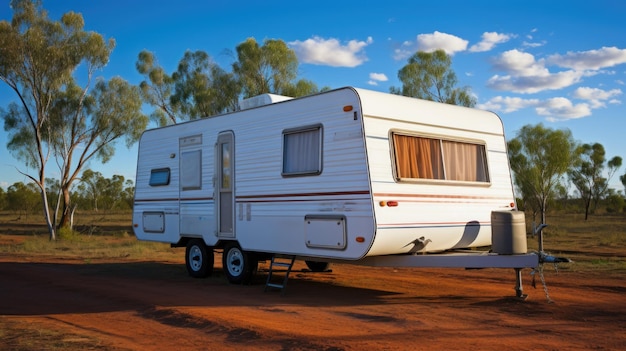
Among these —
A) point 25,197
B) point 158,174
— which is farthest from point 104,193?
point 158,174

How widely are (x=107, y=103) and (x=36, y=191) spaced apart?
3005cm

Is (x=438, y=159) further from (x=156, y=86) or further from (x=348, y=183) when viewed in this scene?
(x=156, y=86)

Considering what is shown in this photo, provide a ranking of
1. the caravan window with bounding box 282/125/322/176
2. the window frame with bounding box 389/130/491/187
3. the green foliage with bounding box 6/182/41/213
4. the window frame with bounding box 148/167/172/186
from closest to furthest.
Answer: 1. the window frame with bounding box 389/130/491/187
2. the caravan window with bounding box 282/125/322/176
3. the window frame with bounding box 148/167/172/186
4. the green foliage with bounding box 6/182/41/213

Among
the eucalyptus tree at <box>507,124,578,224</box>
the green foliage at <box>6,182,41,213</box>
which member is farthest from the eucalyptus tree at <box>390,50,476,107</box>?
the green foliage at <box>6,182,41,213</box>

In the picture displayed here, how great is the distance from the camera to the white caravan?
862 centimetres

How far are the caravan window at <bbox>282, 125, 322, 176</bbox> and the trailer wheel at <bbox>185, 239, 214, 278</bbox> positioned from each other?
3210 mm

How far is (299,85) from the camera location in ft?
99.9

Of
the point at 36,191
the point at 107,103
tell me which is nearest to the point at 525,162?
the point at 107,103

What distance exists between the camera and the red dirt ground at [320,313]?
661 centimetres

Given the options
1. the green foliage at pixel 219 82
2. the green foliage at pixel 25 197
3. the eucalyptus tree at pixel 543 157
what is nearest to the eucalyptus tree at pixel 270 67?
the green foliage at pixel 219 82

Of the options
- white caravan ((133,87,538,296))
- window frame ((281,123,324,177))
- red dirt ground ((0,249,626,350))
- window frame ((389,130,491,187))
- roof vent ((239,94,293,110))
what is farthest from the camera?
roof vent ((239,94,293,110))

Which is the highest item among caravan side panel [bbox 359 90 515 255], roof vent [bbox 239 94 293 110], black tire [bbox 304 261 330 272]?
roof vent [bbox 239 94 293 110]

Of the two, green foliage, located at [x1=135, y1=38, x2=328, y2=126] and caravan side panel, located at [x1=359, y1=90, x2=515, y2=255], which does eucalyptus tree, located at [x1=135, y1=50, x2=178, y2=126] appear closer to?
green foliage, located at [x1=135, y1=38, x2=328, y2=126]

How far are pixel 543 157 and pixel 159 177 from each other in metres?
23.1
